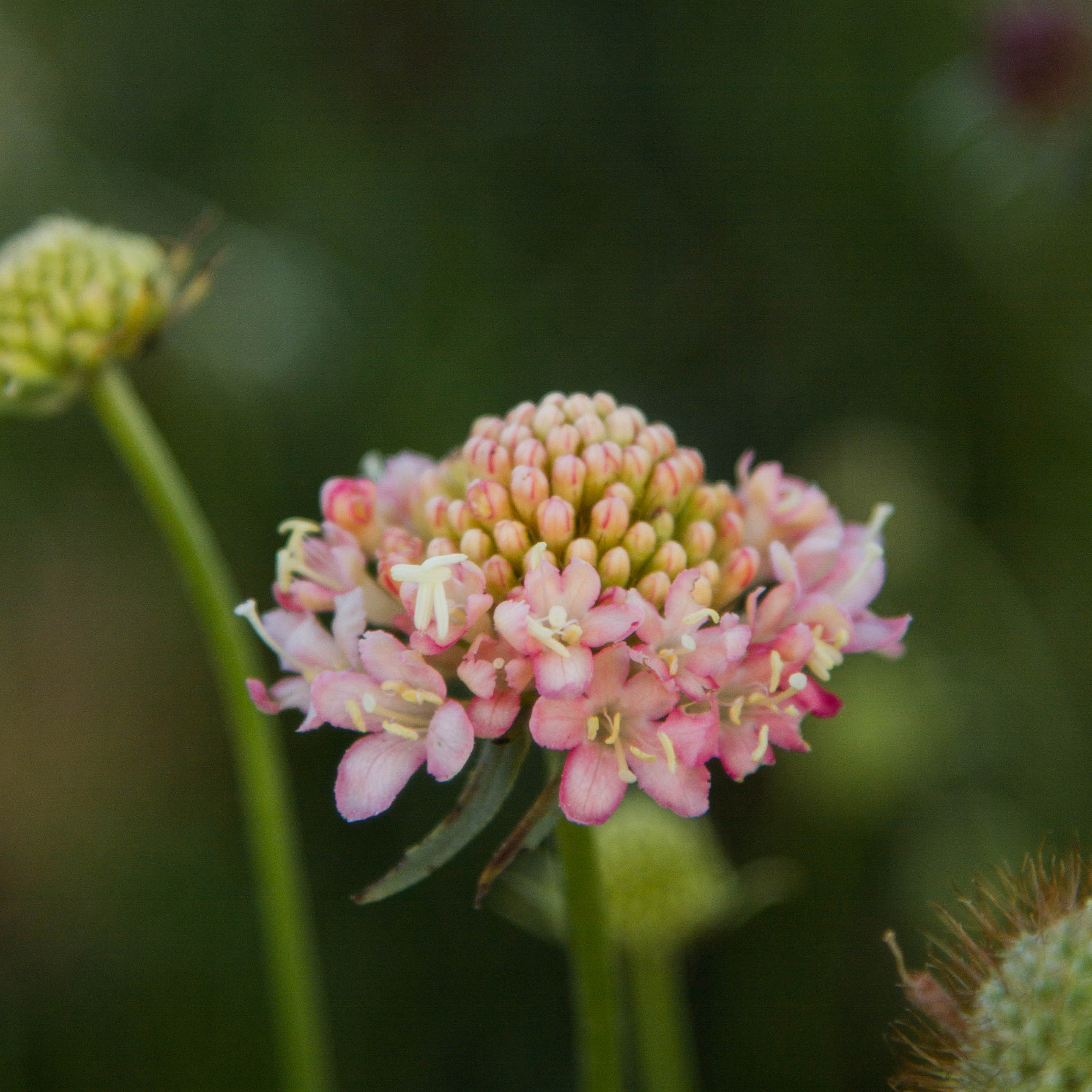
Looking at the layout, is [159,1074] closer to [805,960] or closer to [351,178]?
[805,960]

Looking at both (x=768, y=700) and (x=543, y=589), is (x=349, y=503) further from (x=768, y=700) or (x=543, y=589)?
(x=768, y=700)

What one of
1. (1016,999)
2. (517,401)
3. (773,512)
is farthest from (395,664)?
Result: (517,401)

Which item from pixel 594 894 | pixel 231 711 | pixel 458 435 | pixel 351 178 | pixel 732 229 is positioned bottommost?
pixel 594 894

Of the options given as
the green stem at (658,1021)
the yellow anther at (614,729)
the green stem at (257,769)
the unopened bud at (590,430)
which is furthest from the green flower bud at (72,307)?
the green stem at (658,1021)

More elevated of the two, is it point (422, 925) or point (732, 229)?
point (732, 229)

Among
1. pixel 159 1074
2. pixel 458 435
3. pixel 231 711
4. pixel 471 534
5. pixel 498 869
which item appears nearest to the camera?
pixel 498 869

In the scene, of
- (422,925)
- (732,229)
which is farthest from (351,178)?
(422,925)
